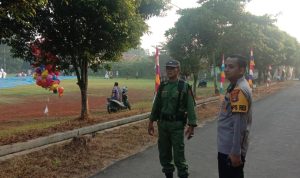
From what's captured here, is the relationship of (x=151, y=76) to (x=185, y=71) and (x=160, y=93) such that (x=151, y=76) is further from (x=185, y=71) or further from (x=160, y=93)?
(x=160, y=93)

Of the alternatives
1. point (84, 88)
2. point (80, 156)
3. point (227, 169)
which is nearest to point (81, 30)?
point (84, 88)

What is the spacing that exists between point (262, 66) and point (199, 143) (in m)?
35.7

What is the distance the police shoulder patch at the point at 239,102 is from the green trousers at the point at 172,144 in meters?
1.90

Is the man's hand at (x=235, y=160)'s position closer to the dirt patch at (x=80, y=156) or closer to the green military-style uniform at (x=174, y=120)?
the green military-style uniform at (x=174, y=120)

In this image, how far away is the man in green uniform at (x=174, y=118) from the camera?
5914 millimetres

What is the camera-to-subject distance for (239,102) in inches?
160

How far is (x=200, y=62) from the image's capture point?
27812 millimetres

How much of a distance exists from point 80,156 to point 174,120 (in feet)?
9.24

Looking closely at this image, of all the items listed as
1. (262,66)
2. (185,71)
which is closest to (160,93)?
(185,71)

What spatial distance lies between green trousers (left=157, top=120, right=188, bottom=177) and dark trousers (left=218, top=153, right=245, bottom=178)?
157cm

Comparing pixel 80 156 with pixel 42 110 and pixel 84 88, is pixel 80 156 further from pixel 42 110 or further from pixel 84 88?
pixel 42 110

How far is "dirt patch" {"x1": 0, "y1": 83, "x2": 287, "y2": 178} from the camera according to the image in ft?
22.1

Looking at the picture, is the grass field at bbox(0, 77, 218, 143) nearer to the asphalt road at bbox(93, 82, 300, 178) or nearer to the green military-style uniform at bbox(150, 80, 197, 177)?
the asphalt road at bbox(93, 82, 300, 178)

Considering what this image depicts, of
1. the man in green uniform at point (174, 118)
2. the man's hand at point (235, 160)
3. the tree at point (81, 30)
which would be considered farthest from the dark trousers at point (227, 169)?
the tree at point (81, 30)
